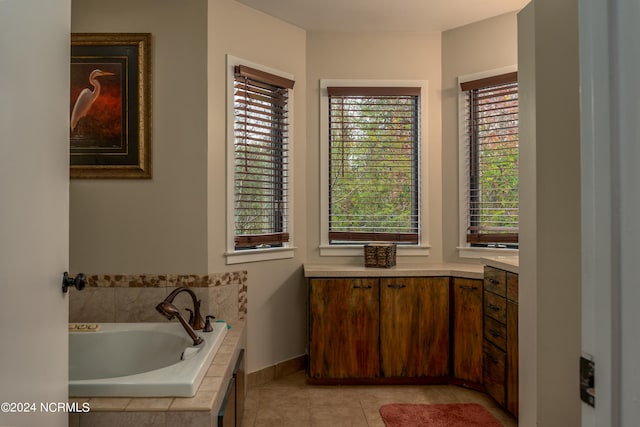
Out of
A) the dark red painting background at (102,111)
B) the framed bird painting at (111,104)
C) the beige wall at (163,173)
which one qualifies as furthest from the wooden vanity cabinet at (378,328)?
the dark red painting background at (102,111)

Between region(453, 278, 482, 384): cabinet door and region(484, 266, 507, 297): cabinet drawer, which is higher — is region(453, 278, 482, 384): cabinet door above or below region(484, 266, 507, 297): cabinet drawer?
below

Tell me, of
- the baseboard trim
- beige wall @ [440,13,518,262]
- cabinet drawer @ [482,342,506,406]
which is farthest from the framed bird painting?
cabinet drawer @ [482,342,506,406]

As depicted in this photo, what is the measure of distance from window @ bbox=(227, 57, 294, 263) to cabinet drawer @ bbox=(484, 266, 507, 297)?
1.47 metres

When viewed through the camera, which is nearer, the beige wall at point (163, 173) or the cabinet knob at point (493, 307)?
the cabinet knob at point (493, 307)

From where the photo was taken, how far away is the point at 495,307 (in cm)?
290

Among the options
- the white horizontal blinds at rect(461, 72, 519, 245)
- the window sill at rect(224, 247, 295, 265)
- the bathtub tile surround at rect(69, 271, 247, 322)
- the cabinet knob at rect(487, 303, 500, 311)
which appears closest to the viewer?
the cabinet knob at rect(487, 303, 500, 311)

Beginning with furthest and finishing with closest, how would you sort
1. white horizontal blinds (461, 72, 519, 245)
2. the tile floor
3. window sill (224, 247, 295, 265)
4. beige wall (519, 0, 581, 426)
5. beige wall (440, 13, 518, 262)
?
beige wall (440, 13, 518, 262) → white horizontal blinds (461, 72, 519, 245) → window sill (224, 247, 295, 265) → the tile floor → beige wall (519, 0, 581, 426)

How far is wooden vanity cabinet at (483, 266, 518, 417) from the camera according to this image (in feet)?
8.69

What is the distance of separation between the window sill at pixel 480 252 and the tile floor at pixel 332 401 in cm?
101

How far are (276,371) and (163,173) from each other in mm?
1673

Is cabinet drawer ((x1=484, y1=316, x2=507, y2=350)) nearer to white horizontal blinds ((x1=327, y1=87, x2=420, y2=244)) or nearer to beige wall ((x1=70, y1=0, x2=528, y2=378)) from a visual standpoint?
white horizontal blinds ((x1=327, y1=87, x2=420, y2=244))

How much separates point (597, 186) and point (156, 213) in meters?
2.81

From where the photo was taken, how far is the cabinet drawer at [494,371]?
2797mm

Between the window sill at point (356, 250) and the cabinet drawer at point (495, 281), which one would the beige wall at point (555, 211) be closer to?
the cabinet drawer at point (495, 281)
